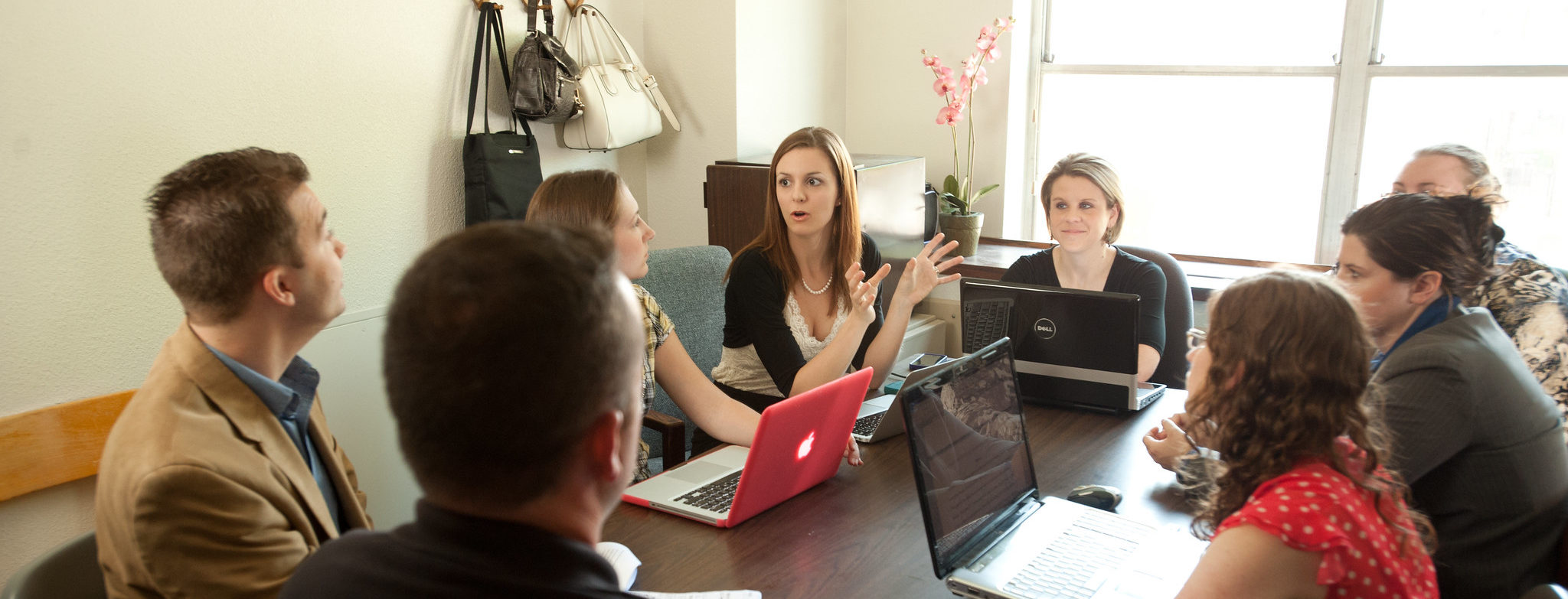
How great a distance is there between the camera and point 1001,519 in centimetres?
149

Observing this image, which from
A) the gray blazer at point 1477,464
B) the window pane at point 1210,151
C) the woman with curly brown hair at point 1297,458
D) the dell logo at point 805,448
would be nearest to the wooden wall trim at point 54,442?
the dell logo at point 805,448

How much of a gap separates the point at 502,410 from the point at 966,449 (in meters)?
0.90

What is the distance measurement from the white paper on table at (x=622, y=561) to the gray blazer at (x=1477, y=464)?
1.07m

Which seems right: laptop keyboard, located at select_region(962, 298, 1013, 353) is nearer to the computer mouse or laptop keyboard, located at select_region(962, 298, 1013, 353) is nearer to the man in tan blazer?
the computer mouse

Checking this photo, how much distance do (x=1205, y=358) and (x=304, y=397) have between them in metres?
1.22

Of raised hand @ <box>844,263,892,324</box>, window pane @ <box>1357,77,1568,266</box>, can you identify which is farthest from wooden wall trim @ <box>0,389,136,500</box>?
window pane @ <box>1357,77,1568,266</box>

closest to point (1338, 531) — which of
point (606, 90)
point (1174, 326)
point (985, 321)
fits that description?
point (985, 321)

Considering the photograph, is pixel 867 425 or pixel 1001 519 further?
pixel 867 425

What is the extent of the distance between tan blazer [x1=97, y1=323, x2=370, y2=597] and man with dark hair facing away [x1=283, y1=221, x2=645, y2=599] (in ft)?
1.49

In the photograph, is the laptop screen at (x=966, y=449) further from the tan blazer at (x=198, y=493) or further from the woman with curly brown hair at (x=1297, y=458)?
the tan blazer at (x=198, y=493)

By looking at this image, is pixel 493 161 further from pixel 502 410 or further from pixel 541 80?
pixel 502 410

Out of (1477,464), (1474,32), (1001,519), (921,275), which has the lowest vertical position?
(1001,519)

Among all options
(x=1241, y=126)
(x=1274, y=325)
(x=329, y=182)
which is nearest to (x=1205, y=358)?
(x=1274, y=325)

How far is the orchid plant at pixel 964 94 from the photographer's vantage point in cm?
354
